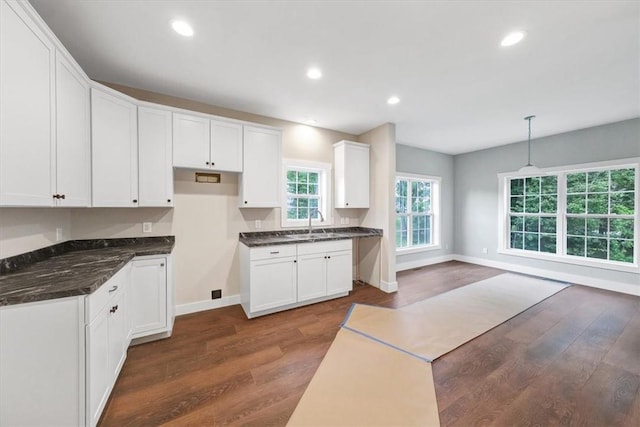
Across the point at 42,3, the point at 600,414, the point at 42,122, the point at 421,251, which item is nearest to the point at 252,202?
the point at 42,122

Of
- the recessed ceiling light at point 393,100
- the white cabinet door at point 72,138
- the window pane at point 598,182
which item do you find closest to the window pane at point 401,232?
the recessed ceiling light at point 393,100

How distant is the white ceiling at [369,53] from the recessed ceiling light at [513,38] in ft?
0.18

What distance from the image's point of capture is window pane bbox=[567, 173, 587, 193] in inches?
169

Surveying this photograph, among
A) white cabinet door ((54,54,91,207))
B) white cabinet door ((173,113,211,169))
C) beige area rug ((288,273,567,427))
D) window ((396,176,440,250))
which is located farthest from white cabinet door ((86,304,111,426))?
window ((396,176,440,250))

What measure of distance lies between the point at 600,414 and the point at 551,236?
4185 millimetres

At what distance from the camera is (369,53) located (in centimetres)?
220

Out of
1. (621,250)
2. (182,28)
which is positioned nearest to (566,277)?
(621,250)

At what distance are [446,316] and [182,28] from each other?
12.9 feet

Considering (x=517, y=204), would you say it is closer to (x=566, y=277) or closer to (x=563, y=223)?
(x=563, y=223)

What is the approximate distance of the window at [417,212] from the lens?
537 cm

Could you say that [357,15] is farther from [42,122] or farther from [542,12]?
[42,122]

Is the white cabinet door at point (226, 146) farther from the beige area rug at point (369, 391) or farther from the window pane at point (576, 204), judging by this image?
the window pane at point (576, 204)

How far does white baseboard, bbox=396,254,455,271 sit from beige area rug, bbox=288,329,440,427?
3186mm

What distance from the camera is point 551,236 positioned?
4703 millimetres
